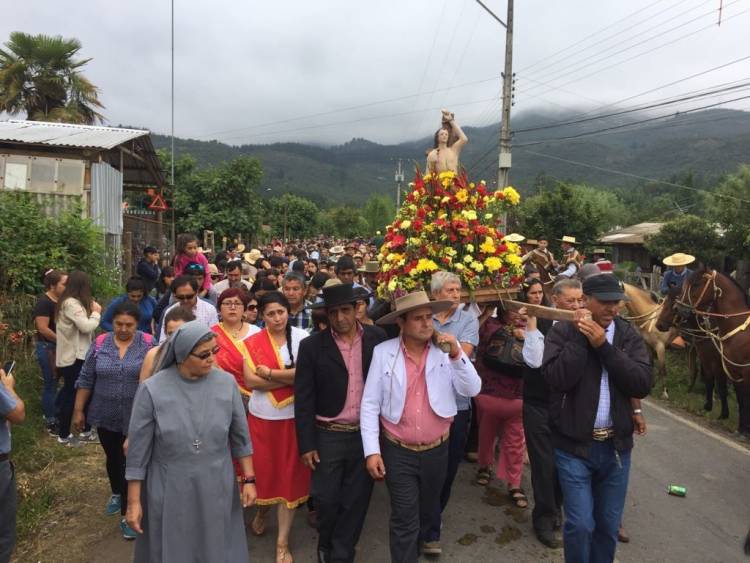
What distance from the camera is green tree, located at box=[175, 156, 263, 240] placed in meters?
21.7

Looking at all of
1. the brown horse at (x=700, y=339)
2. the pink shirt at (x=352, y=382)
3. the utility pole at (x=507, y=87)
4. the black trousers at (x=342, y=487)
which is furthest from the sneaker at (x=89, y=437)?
the utility pole at (x=507, y=87)

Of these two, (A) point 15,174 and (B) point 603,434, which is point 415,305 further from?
(A) point 15,174

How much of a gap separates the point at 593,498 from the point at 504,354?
1.42 metres

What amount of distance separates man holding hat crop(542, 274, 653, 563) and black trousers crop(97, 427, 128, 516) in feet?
10.7

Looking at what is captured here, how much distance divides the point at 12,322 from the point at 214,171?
16.4 metres

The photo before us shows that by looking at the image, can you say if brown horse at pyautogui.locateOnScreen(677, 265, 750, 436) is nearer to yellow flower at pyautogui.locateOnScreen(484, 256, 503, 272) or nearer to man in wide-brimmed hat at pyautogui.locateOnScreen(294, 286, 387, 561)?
yellow flower at pyautogui.locateOnScreen(484, 256, 503, 272)

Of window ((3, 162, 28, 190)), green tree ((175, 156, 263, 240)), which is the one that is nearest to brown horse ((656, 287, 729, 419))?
window ((3, 162, 28, 190))

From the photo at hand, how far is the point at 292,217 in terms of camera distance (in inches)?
2254

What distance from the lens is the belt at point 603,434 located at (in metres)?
2.98

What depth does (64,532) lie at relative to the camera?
13.3 feet

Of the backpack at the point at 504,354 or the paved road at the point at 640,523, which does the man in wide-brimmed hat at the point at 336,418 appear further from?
the backpack at the point at 504,354

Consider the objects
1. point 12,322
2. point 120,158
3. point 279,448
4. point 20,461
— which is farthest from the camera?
point 120,158

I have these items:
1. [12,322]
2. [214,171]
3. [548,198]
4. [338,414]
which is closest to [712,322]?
[338,414]

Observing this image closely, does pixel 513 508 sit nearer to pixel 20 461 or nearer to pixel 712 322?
pixel 712 322
